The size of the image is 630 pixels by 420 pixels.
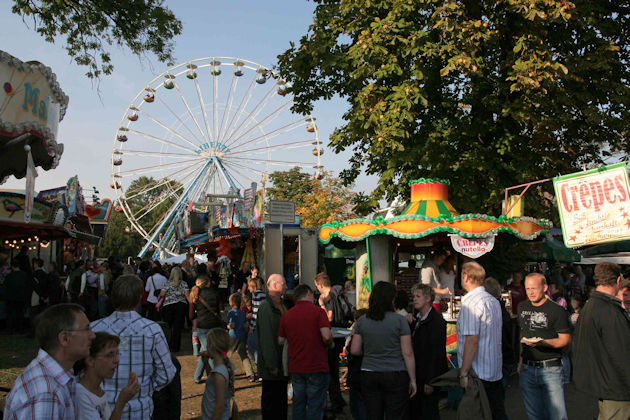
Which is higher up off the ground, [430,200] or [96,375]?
[430,200]

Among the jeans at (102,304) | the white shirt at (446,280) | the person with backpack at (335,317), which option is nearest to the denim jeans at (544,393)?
the person with backpack at (335,317)

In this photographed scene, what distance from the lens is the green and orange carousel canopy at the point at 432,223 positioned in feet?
32.2

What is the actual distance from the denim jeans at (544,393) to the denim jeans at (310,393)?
1711 mm

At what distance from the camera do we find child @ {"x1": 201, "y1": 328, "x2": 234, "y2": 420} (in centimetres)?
432

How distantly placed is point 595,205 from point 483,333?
10.6ft

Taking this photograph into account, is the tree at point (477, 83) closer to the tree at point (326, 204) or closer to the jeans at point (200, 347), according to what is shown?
the jeans at point (200, 347)

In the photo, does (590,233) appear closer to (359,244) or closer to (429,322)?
(429,322)

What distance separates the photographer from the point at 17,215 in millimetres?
14516

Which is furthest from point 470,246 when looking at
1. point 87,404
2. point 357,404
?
point 87,404

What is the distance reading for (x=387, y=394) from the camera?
14.4ft

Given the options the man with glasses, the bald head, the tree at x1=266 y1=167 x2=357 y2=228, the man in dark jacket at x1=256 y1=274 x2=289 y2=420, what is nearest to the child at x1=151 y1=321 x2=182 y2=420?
the man in dark jacket at x1=256 y1=274 x2=289 y2=420

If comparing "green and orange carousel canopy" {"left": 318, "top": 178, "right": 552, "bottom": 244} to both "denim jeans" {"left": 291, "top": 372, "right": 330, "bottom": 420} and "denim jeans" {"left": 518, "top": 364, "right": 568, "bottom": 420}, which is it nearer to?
"denim jeans" {"left": 518, "top": 364, "right": 568, "bottom": 420}

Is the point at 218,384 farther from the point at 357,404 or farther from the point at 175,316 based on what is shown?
the point at 175,316

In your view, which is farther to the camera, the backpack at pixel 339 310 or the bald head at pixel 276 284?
the backpack at pixel 339 310
